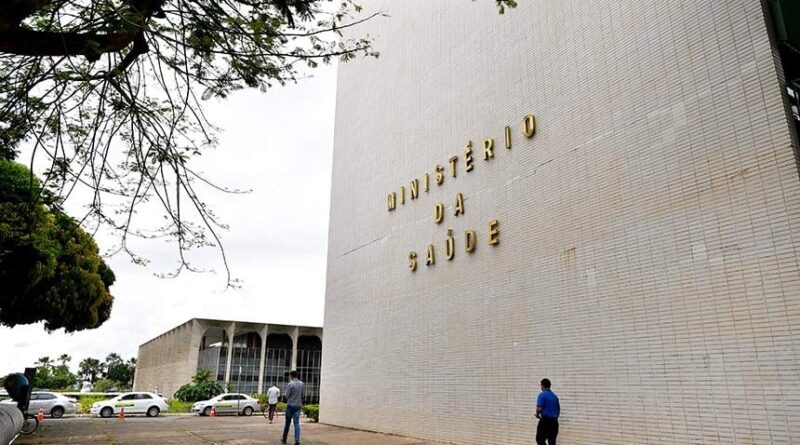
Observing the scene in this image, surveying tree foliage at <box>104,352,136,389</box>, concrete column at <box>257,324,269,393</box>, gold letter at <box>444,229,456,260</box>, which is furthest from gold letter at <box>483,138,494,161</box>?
tree foliage at <box>104,352,136,389</box>

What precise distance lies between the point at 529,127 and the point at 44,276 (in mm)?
12492

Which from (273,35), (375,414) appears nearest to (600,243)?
(273,35)

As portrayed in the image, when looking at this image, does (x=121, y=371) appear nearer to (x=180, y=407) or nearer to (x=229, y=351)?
(x=229, y=351)

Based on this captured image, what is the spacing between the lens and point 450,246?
10.8 m

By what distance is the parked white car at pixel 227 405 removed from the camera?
25594mm

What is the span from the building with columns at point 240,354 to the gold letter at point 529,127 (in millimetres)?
34912

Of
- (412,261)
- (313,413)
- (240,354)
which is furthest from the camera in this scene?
(240,354)

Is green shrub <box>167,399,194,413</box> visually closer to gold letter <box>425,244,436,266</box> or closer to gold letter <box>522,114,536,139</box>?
gold letter <box>425,244,436,266</box>

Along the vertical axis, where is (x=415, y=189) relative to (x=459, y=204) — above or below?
above

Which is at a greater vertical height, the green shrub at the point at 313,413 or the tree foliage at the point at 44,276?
the tree foliage at the point at 44,276

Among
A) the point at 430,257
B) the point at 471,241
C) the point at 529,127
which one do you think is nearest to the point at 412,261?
the point at 430,257

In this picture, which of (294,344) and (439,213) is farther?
(294,344)

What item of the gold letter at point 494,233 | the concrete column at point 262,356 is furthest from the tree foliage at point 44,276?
the concrete column at point 262,356

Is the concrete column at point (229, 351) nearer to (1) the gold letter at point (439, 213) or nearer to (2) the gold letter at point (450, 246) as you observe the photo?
(1) the gold letter at point (439, 213)
